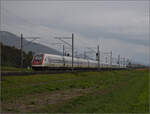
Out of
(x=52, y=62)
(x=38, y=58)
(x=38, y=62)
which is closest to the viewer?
(x=38, y=62)

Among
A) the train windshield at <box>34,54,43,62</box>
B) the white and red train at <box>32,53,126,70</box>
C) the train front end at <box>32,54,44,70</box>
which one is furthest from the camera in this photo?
the train windshield at <box>34,54,43,62</box>

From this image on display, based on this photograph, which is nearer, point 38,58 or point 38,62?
point 38,62

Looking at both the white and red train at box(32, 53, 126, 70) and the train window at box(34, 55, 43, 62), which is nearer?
the white and red train at box(32, 53, 126, 70)

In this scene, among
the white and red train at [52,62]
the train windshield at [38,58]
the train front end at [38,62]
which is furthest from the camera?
the train windshield at [38,58]

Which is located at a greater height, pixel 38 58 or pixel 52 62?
pixel 38 58

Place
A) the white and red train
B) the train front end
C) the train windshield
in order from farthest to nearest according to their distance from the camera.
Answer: the train windshield < the white and red train < the train front end

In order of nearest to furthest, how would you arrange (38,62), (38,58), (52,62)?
(38,62)
(38,58)
(52,62)

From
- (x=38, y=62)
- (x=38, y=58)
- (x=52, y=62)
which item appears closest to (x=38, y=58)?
(x=38, y=58)

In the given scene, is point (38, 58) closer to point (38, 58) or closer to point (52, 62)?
point (38, 58)

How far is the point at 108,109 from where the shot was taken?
1188cm

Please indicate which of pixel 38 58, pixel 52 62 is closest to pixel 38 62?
pixel 38 58

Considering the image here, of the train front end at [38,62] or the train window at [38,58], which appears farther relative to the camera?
the train window at [38,58]

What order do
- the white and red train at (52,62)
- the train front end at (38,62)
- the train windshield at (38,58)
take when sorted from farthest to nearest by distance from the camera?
1. the train windshield at (38,58)
2. the white and red train at (52,62)
3. the train front end at (38,62)

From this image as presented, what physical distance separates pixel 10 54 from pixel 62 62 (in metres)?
22.3
